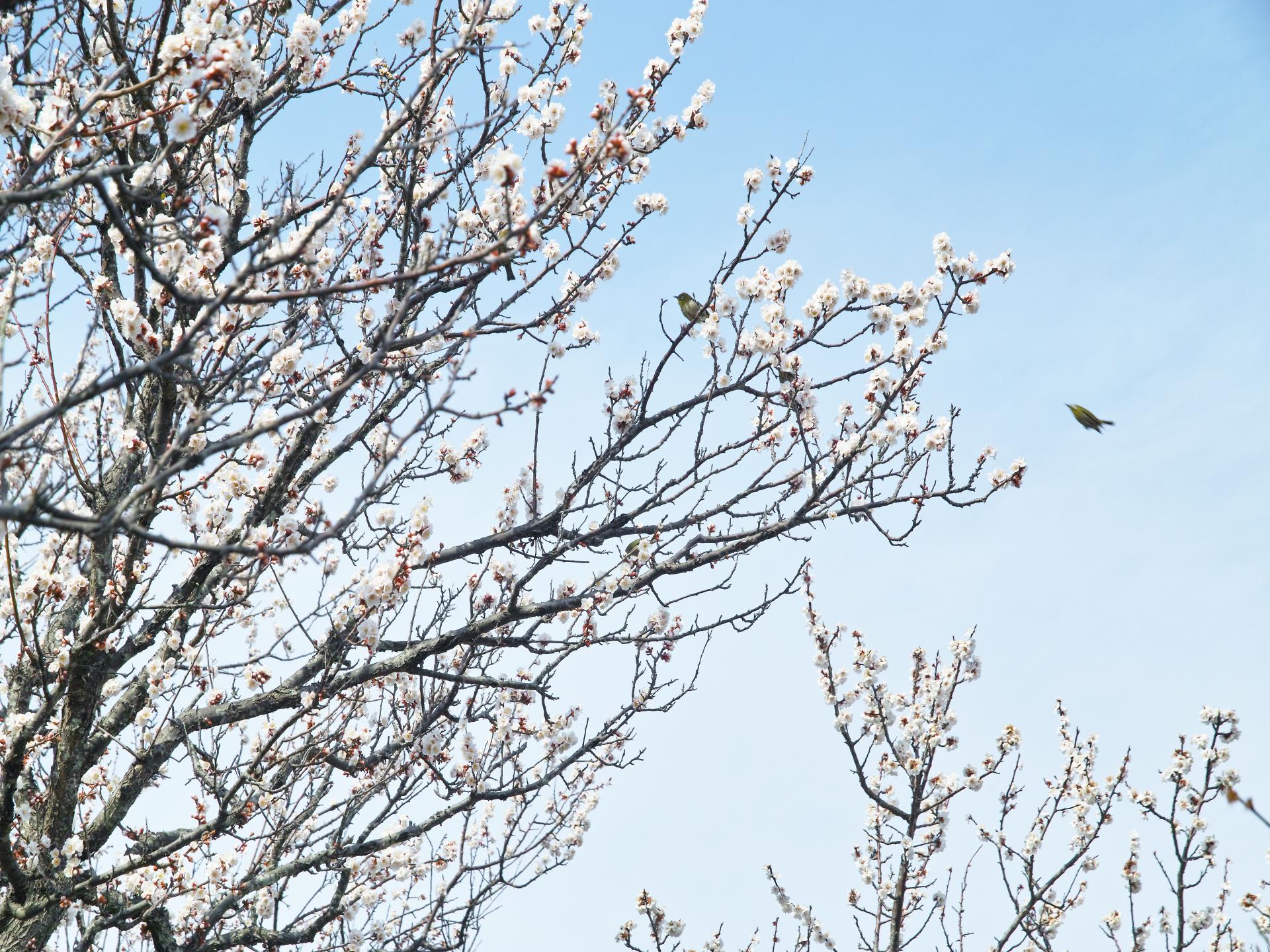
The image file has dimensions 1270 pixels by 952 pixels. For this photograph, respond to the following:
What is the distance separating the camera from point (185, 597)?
4945 mm

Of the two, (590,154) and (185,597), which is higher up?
(590,154)

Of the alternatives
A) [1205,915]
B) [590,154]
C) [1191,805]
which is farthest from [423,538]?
[1205,915]

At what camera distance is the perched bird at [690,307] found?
5.14 m

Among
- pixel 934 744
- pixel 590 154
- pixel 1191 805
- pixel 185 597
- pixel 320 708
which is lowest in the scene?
pixel 1191 805

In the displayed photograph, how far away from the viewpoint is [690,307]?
5.46 metres

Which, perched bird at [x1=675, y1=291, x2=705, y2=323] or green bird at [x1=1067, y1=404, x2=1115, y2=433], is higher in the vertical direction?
perched bird at [x1=675, y1=291, x2=705, y2=323]

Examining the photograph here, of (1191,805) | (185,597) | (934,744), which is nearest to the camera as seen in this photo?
(185,597)

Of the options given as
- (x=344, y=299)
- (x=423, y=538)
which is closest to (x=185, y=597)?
(x=423, y=538)

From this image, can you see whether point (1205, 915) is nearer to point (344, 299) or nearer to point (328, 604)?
point (328, 604)

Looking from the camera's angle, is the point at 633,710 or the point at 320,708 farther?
the point at 633,710

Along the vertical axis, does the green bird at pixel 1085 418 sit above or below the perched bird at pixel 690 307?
below

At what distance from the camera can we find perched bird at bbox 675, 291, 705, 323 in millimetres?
5145

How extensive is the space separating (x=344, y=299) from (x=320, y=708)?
6.73 ft

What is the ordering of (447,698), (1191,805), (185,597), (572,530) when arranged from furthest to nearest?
(1191,805)
(572,530)
(185,597)
(447,698)
